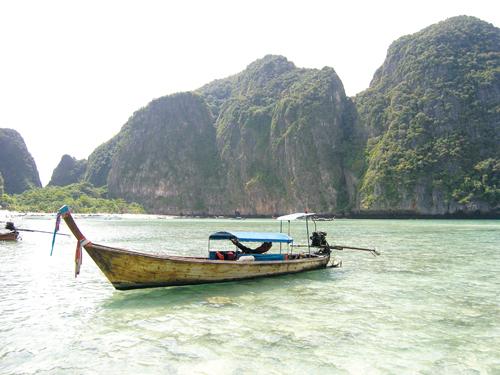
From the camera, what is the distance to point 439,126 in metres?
102

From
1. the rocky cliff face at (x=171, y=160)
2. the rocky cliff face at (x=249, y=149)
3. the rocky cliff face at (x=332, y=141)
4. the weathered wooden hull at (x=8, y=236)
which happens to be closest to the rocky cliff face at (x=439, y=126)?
the rocky cliff face at (x=332, y=141)

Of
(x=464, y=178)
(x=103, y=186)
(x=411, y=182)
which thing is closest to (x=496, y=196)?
(x=464, y=178)

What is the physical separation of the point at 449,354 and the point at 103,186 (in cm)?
18876

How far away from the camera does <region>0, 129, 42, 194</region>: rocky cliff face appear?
186875mm

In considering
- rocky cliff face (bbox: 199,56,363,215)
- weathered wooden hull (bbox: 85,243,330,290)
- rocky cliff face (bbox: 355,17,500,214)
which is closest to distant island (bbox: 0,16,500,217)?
rocky cliff face (bbox: 355,17,500,214)

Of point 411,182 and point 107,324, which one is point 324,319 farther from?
point 411,182

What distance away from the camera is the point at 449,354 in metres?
8.27

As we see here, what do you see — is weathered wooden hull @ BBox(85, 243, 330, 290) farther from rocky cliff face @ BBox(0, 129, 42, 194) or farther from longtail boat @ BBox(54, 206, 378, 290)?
rocky cliff face @ BBox(0, 129, 42, 194)

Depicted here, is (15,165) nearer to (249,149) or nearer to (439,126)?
(249,149)

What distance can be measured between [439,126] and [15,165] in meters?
183

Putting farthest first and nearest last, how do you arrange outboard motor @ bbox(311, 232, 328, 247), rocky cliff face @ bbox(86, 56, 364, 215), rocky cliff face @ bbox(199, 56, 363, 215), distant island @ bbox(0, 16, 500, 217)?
rocky cliff face @ bbox(86, 56, 364, 215), rocky cliff face @ bbox(199, 56, 363, 215), distant island @ bbox(0, 16, 500, 217), outboard motor @ bbox(311, 232, 328, 247)

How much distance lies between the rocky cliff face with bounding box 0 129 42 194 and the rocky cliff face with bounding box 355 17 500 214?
160 m

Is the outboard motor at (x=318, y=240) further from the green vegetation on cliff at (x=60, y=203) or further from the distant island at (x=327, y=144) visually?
the green vegetation on cliff at (x=60, y=203)

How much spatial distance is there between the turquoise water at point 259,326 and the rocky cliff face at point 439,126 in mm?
82438
